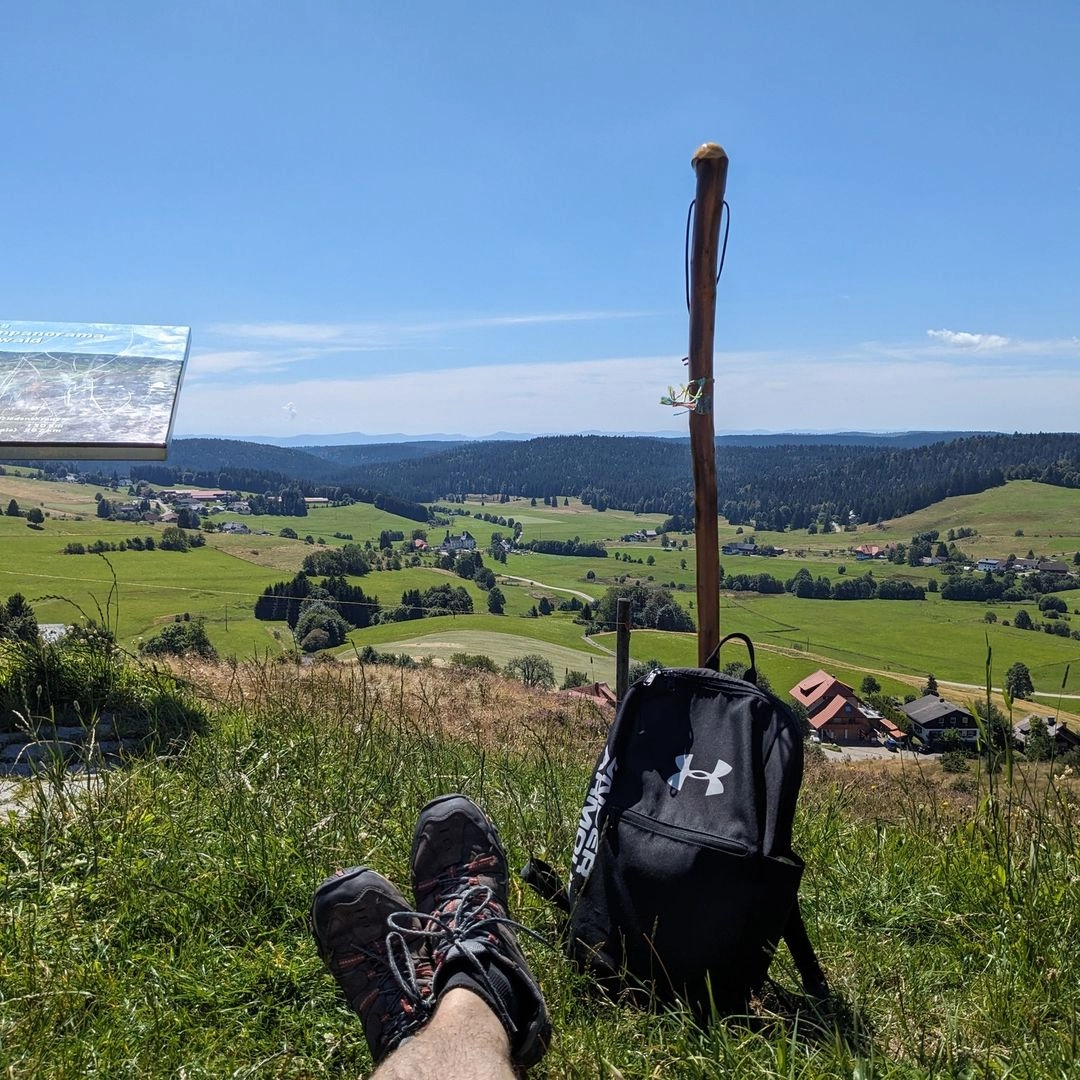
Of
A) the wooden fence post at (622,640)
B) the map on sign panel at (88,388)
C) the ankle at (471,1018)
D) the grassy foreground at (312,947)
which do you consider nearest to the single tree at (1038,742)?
the grassy foreground at (312,947)

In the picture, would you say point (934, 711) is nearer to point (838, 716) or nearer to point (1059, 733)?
point (838, 716)

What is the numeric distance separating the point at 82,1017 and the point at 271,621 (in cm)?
2358

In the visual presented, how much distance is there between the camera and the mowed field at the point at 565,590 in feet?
84.5

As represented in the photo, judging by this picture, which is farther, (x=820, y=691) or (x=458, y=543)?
(x=458, y=543)

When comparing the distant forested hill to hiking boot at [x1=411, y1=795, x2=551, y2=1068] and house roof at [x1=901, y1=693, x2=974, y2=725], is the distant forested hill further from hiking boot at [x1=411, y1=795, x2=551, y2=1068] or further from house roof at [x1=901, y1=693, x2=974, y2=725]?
hiking boot at [x1=411, y1=795, x2=551, y2=1068]

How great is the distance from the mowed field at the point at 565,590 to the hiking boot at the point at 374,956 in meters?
1.58

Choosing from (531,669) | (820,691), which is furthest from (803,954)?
(820,691)

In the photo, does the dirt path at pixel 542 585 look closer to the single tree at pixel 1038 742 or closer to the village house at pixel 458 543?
the village house at pixel 458 543

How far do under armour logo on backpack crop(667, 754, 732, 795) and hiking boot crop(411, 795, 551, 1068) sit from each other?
543mm

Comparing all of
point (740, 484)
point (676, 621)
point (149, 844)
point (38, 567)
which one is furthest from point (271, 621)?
point (740, 484)

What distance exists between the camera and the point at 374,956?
1.88m

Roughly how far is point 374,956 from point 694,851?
0.81 meters

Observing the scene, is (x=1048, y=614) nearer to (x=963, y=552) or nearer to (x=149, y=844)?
(x=963, y=552)

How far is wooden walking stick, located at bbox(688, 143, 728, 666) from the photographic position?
8.54ft
